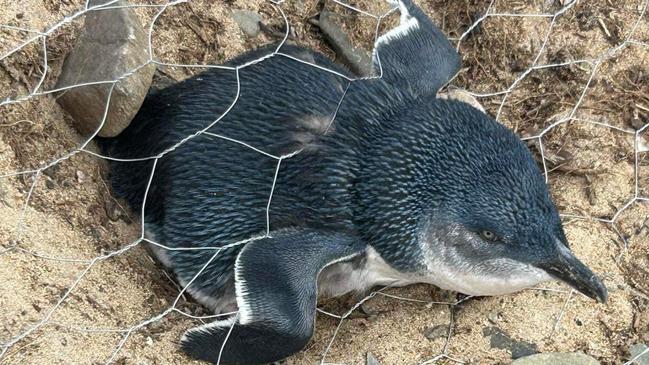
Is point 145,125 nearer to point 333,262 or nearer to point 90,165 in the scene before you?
point 90,165

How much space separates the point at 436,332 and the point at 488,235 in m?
0.28

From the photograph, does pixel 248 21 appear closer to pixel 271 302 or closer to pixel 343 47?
pixel 343 47

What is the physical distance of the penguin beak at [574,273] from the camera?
141 cm

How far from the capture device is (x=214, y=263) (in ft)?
5.21

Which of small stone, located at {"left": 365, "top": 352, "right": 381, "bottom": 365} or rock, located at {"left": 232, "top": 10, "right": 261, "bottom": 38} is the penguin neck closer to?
small stone, located at {"left": 365, "top": 352, "right": 381, "bottom": 365}

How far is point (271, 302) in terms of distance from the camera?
1.43 metres

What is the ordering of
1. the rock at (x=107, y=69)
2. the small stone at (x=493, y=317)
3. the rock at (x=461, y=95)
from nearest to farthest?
the rock at (x=107, y=69), the small stone at (x=493, y=317), the rock at (x=461, y=95)

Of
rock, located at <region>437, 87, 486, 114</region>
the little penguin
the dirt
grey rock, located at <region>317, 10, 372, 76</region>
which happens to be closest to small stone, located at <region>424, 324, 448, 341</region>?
the dirt

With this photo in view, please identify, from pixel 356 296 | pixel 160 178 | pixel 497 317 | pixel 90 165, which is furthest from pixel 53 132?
pixel 497 317

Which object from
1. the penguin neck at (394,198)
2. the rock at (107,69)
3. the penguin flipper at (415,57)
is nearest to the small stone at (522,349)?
the penguin neck at (394,198)

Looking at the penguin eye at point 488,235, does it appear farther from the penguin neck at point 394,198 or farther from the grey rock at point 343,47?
the grey rock at point 343,47

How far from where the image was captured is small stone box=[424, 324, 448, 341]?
1.62 meters

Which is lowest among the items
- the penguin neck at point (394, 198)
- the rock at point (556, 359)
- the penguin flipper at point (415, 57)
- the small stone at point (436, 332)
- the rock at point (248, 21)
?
the rock at point (556, 359)

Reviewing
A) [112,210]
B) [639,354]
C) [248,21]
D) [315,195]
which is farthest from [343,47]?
[639,354]
